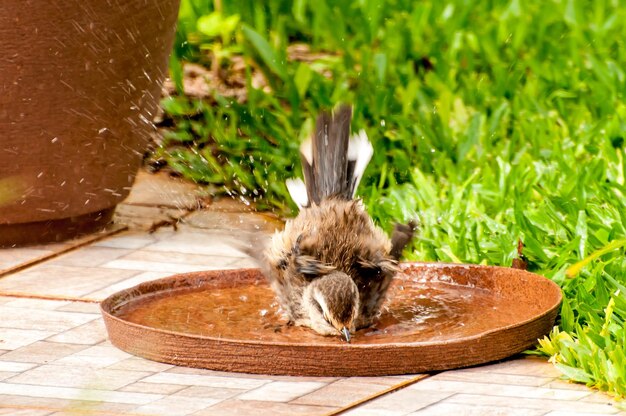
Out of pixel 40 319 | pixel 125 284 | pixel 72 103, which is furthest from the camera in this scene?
pixel 72 103

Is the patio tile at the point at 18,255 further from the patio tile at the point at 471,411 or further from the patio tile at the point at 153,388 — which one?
the patio tile at the point at 471,411

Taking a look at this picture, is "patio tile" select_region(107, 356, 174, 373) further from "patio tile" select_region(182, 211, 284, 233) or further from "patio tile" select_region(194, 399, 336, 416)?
"patio tile" select_region(182, 211, 284, 233)

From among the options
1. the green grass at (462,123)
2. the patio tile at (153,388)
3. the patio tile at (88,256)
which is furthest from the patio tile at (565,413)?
the patio tile at (88,256)

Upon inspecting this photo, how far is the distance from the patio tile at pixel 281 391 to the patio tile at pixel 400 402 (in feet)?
0.69

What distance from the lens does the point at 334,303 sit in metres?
4.12

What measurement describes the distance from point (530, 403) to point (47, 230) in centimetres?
282

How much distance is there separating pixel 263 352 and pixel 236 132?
331 centimetres

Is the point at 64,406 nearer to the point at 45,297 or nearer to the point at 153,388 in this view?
the point at 153,388

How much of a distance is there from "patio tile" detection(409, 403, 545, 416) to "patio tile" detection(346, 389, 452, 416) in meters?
0.04

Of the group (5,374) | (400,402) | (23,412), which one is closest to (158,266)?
(5,374)

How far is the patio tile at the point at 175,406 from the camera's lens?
11.7ft

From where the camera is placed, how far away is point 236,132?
23.1 feet

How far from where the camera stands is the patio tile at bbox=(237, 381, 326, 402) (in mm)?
3717

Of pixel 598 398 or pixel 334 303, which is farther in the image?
pixel 334 303
